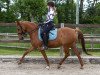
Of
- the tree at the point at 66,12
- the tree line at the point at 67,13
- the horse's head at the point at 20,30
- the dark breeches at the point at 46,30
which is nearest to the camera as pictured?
the dark breeches at the point at 46,30

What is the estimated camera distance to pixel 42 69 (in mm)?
11430

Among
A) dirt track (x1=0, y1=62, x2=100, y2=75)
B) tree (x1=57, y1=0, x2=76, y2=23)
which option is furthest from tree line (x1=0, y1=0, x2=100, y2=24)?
dirt track (x1=0, y1=62, x2=100, y2=75)

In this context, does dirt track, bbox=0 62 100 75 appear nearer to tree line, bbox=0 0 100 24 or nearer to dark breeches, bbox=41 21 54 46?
dark breeches, bbox=41 21 54 46

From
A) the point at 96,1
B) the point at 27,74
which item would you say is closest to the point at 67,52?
the point at 27,74

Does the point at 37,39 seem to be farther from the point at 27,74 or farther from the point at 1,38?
the point at 1,38

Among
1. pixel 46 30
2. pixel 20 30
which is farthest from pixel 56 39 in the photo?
pixel 20 30

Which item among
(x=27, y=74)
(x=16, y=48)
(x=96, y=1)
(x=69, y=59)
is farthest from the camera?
(x=96, y=1)

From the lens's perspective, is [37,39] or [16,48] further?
[16,48]

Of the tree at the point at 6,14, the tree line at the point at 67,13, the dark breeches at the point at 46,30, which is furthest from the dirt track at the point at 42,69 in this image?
the tree at the point at 6,14

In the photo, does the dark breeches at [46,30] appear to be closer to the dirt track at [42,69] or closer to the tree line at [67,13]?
the dirt track at [42,69]

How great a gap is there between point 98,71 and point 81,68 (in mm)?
748

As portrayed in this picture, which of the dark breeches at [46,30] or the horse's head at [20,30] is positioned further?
the horse's head at [20,30]

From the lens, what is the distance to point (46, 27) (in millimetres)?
11578

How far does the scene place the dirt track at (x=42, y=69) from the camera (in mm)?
10617
